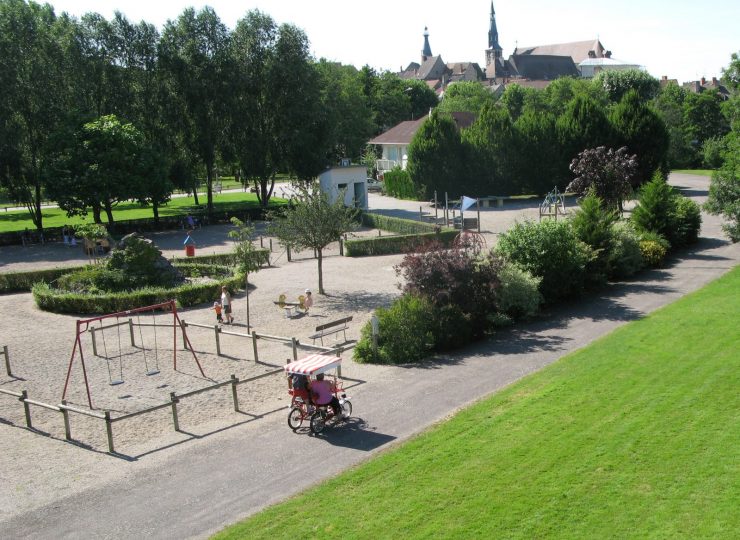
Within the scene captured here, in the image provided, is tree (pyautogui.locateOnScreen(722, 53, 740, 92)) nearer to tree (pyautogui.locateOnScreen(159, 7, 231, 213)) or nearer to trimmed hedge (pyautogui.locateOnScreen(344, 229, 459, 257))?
trimmed hedge (pyautogui.locateOnScreen(344, 229, 459, 257))

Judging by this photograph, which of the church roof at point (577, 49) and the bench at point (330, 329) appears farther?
the church roof at point (577, 49)

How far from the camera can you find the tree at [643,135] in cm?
5519

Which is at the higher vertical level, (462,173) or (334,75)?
(334,75)

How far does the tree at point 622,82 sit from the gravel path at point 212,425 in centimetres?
6155

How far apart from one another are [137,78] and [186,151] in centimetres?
600

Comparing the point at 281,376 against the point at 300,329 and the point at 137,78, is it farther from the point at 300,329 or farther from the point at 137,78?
the point at 137,78

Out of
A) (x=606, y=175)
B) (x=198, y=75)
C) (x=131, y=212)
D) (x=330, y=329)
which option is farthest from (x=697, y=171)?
(x=330, y=329)

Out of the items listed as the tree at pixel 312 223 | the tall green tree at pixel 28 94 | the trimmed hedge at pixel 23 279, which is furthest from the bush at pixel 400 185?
the trimmed hedge at pixel 23 279

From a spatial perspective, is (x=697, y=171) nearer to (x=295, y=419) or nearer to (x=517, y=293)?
(x=517, y=293)

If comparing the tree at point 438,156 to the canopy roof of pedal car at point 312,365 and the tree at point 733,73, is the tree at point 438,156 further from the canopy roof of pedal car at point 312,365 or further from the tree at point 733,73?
the canopy roof of pedal car at point 312,365

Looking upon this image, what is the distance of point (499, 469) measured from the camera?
500 inches

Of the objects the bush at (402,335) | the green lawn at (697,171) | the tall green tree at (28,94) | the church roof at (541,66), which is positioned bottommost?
the bush at (402,335)

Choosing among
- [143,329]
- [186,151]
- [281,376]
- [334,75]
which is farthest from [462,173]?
[281,376]

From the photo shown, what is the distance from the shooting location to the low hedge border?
27.5m
